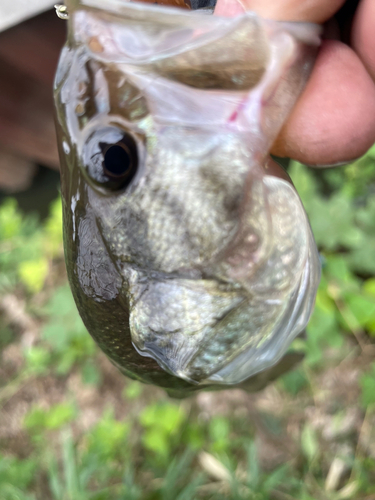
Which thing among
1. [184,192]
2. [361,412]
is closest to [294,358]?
[361,412]

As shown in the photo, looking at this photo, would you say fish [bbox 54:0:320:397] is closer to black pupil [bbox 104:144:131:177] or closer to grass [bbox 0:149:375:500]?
black pupil [bbox 104:144:131:177]

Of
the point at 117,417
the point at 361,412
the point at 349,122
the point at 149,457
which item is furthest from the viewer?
the point at 117,417

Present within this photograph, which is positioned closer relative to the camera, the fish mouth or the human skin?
the fish mouth

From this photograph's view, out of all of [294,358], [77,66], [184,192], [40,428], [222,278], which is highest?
[77,66]

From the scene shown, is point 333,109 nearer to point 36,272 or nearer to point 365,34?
point 365,34

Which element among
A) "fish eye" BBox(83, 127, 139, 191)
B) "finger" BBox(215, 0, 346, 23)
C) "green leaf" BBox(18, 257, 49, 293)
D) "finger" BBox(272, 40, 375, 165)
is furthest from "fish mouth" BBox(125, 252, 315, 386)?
"green leaf" BBox(18, 257, 49, 293)

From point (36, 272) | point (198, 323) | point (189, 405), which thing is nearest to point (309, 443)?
point (189, 405)

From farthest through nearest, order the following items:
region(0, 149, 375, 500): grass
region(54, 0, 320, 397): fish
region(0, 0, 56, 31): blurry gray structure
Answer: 1. region(0, 0, 56, 31): blurry gray structure
2. region(0, 149, 375, 500): grass
3. region(54, 0, 320, 397): fish

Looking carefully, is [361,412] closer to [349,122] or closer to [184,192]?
[349,122]
